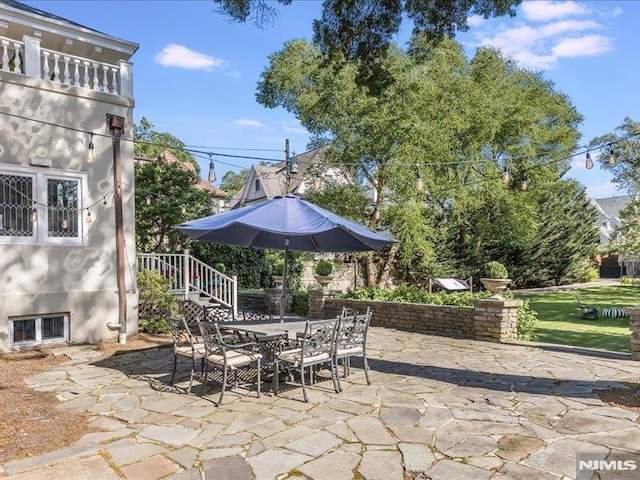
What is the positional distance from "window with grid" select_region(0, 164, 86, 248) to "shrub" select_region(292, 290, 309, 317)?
264 inches

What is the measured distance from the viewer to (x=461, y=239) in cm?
2184

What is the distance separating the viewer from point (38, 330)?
8.41 m

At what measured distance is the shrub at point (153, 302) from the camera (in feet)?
32.9

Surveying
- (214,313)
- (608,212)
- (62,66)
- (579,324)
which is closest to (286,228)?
(214,313)

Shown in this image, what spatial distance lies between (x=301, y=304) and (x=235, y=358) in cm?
848

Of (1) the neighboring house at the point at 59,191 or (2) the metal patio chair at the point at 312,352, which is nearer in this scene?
(2) the metal patio chair at the point at 312,352

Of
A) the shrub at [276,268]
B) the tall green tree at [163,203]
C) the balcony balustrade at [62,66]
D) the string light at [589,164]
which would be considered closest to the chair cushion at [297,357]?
the string light at [589,164]

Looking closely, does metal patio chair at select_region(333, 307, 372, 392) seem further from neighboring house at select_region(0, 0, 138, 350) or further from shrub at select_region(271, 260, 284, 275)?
shrub at select_region(271, 260, 284, 275)

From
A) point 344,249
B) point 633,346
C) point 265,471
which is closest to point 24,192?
point 344,249

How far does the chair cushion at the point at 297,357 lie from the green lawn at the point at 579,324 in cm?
631

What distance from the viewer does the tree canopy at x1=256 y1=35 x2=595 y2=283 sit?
13.9m

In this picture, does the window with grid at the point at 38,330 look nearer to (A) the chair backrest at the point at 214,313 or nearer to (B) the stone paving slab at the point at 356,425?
(B) the stone paving slab at the point at 356,425

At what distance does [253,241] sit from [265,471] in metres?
4.20

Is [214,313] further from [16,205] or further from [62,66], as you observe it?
[62,66]
